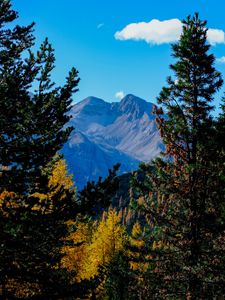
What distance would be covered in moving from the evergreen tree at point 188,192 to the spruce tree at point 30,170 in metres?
4.94

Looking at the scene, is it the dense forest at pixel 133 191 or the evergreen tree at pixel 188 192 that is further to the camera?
the evergreen tree at pixel 188 192

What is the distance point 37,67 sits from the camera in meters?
11.5

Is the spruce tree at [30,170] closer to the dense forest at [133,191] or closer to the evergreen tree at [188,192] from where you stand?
the dense forest at [133,191]

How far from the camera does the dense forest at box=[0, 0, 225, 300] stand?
9938 millimetres

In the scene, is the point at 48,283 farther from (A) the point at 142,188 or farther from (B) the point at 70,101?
(A) the point at 142,188

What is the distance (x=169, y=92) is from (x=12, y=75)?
25.0ft

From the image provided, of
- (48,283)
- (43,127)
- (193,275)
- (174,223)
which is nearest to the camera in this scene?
(48,283)

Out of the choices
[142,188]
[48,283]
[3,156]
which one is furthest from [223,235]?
[3,156]

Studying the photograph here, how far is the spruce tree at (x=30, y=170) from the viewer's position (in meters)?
9.70

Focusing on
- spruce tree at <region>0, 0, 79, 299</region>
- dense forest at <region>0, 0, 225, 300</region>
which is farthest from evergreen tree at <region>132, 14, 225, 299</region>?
spruce tree at <region>0, 0, 79, 299</region>

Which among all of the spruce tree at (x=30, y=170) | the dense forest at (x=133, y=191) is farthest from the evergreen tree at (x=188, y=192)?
the spruce tree at (x=30, y=170)

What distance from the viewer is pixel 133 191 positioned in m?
15.9

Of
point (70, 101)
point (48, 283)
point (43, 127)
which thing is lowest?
point (48, 283)

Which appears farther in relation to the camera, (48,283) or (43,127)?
(43,127)
